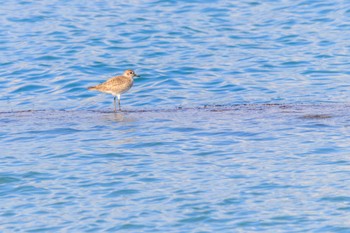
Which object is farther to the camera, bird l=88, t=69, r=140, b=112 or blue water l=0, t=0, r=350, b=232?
bird l=88, t=69, r=140, b=112

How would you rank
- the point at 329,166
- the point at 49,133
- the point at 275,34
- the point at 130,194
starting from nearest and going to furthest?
the point at 130,194 → the point at 329,166 → the point at 49,133 → the point at 275,34

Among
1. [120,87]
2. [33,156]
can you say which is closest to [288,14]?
[120,87]

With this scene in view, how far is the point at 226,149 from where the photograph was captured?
1411 centimetres

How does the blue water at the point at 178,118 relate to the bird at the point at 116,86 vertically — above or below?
below

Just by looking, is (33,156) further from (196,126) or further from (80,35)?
(80,35)

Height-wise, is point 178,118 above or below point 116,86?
below

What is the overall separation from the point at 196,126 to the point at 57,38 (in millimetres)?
9704

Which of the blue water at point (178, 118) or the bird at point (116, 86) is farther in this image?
the bird at point (116, 86)

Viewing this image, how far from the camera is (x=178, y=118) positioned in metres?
16.2

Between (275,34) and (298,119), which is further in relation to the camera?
(275,34)

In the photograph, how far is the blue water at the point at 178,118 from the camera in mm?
11555

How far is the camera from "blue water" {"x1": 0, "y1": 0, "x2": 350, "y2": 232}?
37.9ft

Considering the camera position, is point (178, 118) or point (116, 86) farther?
point (116, 86)

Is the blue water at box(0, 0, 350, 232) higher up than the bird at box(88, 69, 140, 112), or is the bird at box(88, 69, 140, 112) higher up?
the bird at box(88, 69, 140, 112)
